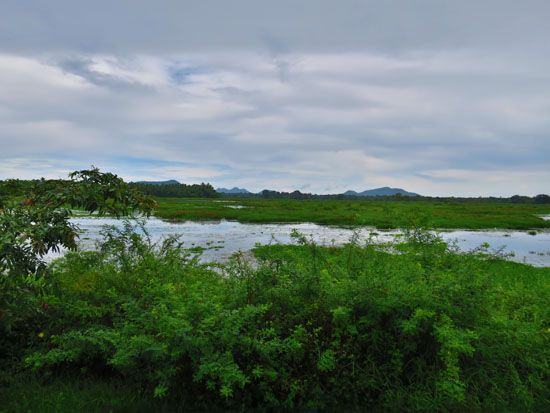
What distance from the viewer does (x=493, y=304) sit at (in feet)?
17.3

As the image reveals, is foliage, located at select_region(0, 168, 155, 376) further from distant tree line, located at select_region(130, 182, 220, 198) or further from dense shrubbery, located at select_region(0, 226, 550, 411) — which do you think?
distant tree line, located at select_region(130, 182, 220, 198)

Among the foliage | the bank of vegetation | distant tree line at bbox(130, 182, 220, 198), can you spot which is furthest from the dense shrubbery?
distant tree line at bbox(130, 182, 220, 198)

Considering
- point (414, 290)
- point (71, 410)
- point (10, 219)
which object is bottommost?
point (71, 410)

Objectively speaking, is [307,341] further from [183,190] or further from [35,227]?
[183,190]

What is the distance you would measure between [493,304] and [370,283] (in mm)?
1822

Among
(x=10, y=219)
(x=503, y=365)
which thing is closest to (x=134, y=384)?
(x=10, y=219)

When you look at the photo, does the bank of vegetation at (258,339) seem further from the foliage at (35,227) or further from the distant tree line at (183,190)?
the distant tree line at (183,190)

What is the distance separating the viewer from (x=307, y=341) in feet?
14.4

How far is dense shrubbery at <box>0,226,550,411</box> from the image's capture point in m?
4.06

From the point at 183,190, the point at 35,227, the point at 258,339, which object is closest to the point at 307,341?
the point at 258,339

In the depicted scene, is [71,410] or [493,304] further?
[493,304]

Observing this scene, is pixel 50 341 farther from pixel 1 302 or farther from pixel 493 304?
pixel 493 304

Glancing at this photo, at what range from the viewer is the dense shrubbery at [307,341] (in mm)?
4059

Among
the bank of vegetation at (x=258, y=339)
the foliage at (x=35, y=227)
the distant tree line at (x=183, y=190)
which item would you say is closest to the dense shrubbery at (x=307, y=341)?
the bank of vegetation at (x=258, y=339)
